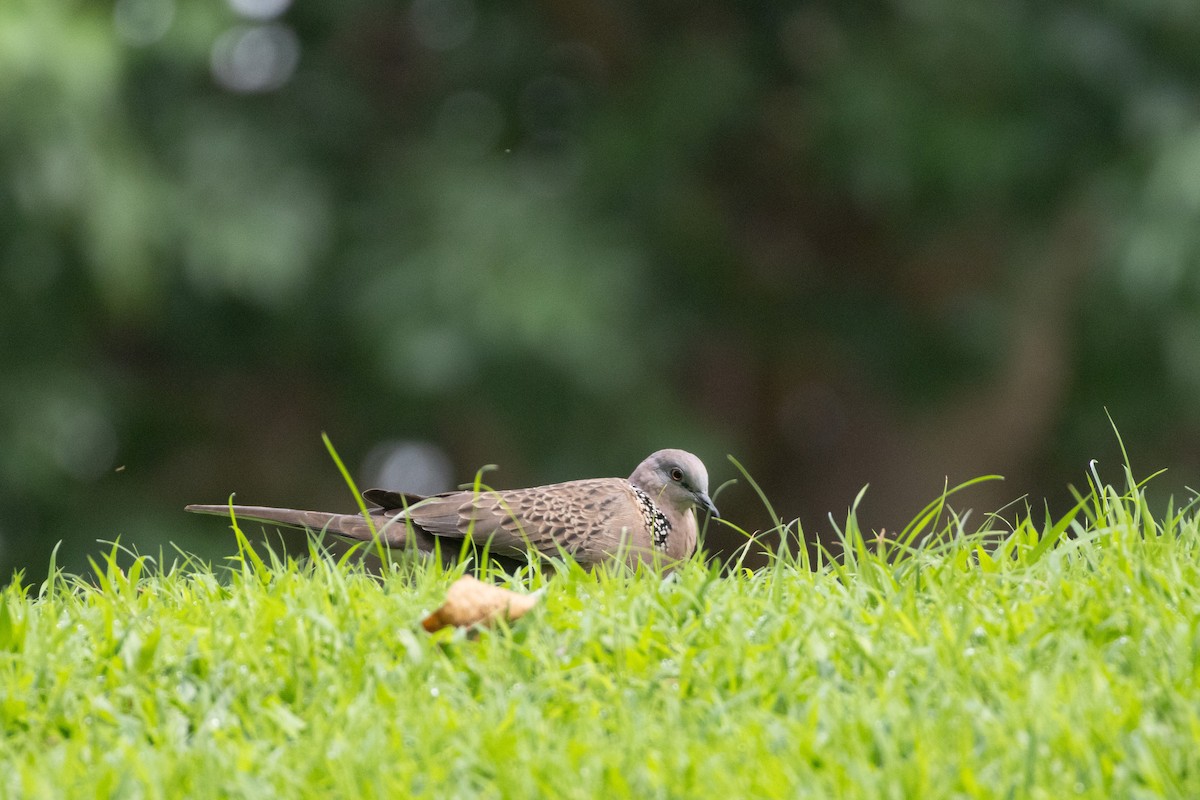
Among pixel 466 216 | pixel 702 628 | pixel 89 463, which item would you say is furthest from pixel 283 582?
pixel 89 463

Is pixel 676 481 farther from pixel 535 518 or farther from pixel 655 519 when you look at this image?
pixel 535 518

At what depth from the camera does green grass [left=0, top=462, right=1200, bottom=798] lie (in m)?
3.25

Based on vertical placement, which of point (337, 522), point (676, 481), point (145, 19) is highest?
point (145, 19)

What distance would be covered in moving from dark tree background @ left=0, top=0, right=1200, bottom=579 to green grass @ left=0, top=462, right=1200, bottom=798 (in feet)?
21.8

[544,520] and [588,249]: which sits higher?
[544,520]

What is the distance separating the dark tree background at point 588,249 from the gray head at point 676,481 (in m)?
5.07

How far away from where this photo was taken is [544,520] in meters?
5.52

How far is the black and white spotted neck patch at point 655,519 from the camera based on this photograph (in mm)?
5867

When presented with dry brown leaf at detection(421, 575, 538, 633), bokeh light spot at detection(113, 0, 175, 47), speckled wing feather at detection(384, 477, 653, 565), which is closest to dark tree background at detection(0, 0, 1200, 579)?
bokeh light spot at detection(113, 0, 175, 47)

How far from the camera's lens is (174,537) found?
476 inches

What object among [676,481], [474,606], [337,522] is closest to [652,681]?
[474,606]

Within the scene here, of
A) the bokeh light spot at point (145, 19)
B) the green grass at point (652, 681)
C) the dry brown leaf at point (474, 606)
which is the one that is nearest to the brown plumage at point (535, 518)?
the green grass at point (652, 681)

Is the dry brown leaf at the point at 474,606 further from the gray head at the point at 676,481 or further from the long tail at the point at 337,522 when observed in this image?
the gray head at the point at 676,481

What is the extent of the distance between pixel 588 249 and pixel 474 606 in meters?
8.12
